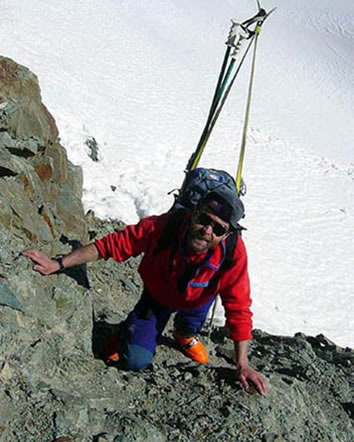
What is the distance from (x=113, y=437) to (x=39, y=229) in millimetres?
2241

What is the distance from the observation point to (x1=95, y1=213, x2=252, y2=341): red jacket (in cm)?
414

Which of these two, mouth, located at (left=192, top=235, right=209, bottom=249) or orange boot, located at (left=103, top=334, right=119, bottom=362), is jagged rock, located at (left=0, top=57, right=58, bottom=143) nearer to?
orange boot, located at (left=103, top=334, right=119, bottom=362)

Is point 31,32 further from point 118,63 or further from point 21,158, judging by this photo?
point 21,158

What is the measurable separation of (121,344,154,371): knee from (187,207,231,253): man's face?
1.08 meters

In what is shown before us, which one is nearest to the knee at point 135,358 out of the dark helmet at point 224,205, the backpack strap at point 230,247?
the backpack strap at point 230,247

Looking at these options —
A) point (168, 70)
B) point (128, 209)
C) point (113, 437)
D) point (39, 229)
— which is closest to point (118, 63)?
point (168, 70)

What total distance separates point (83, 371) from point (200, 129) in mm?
13628

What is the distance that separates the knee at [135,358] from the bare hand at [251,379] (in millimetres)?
847

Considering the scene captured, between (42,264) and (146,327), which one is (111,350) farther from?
(42,264)

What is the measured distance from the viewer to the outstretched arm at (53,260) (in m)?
4.04

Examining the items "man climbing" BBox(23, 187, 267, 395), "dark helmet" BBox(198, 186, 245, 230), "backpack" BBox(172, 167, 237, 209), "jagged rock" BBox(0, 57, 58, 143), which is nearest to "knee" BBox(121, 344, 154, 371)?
"man climbing" BBox(23, 187, 267, 395)

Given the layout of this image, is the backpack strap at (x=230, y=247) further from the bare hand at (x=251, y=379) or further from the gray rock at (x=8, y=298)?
the gray rock at (x=8, y=298)

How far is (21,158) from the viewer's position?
17.6 ft

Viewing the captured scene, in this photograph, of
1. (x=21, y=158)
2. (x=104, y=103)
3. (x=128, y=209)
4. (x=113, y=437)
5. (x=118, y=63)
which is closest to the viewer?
(x=113, y=437)
